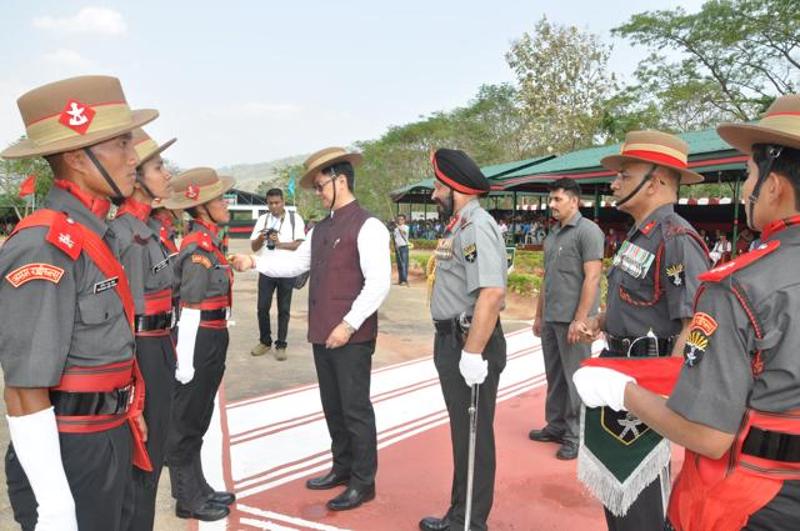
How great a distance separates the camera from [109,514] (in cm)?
179

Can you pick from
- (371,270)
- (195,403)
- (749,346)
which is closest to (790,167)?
(749,346)

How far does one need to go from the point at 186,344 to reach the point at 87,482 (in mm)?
1457

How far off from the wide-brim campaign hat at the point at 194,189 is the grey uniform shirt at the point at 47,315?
1.68 m

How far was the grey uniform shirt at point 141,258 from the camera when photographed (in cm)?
249

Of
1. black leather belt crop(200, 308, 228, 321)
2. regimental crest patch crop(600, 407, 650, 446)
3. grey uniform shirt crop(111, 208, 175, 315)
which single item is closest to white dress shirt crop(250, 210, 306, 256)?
black leather belt crop(200, 308, 228, 321)

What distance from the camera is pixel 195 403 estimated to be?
3.30 metres

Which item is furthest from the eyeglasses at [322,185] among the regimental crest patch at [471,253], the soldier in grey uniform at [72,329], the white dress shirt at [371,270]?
the soldier in grey uniform at [72,329]

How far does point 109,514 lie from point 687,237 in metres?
2.50

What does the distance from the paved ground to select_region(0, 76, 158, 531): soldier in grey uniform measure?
1.57 metres

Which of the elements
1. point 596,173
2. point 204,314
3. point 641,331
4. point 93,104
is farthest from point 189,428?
point 596,173

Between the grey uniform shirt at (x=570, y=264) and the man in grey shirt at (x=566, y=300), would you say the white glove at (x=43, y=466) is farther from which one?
the grey uniform shirt at (x=570, y=264)

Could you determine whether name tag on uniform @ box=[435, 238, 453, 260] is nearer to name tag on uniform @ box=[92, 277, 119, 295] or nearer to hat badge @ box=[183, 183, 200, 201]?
hat badge @ box=[183, 183, 200, 201]

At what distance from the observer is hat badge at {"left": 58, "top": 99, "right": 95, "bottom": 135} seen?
1.82 m

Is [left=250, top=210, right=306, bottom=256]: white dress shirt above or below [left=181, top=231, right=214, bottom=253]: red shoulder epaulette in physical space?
below
